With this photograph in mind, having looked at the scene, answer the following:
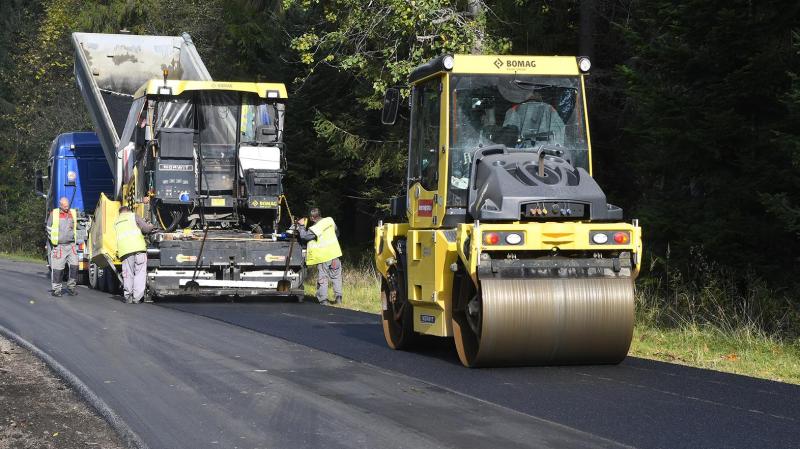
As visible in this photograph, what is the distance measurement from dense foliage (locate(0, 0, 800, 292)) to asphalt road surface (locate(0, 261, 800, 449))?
3.67 m

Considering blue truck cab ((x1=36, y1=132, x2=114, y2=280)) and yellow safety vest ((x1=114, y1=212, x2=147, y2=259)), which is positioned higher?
blue truck cab ((x1=36, y1=132, x2=114, y2=280))

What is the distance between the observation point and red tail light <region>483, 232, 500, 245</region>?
939 cm

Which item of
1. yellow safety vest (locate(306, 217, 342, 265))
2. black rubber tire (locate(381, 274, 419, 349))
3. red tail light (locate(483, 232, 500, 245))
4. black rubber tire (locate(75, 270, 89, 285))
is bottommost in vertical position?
black rubber tire (locate(75, 270, 89, 285))

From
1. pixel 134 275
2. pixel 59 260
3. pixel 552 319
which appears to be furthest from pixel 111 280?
pixel 552 319

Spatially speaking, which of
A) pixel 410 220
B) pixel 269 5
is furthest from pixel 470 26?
pixel 269 5

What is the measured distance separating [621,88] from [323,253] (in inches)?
235

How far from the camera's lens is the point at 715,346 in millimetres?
11148

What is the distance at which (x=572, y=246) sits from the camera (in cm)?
959

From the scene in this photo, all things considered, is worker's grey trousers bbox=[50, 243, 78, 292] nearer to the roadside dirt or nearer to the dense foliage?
the dense foliage

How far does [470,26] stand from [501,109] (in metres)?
8.69

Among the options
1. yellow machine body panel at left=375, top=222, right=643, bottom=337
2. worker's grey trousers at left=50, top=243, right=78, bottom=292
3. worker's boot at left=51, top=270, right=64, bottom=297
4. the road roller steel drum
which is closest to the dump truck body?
worker's grey trousers at left=50, top=243, right=78, bottom=292

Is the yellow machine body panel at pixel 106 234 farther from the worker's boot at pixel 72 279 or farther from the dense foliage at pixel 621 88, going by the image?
the dense foliage at pixel 621 88

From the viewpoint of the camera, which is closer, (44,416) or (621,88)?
(44,416)

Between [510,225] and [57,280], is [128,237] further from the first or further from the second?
[510,225]
